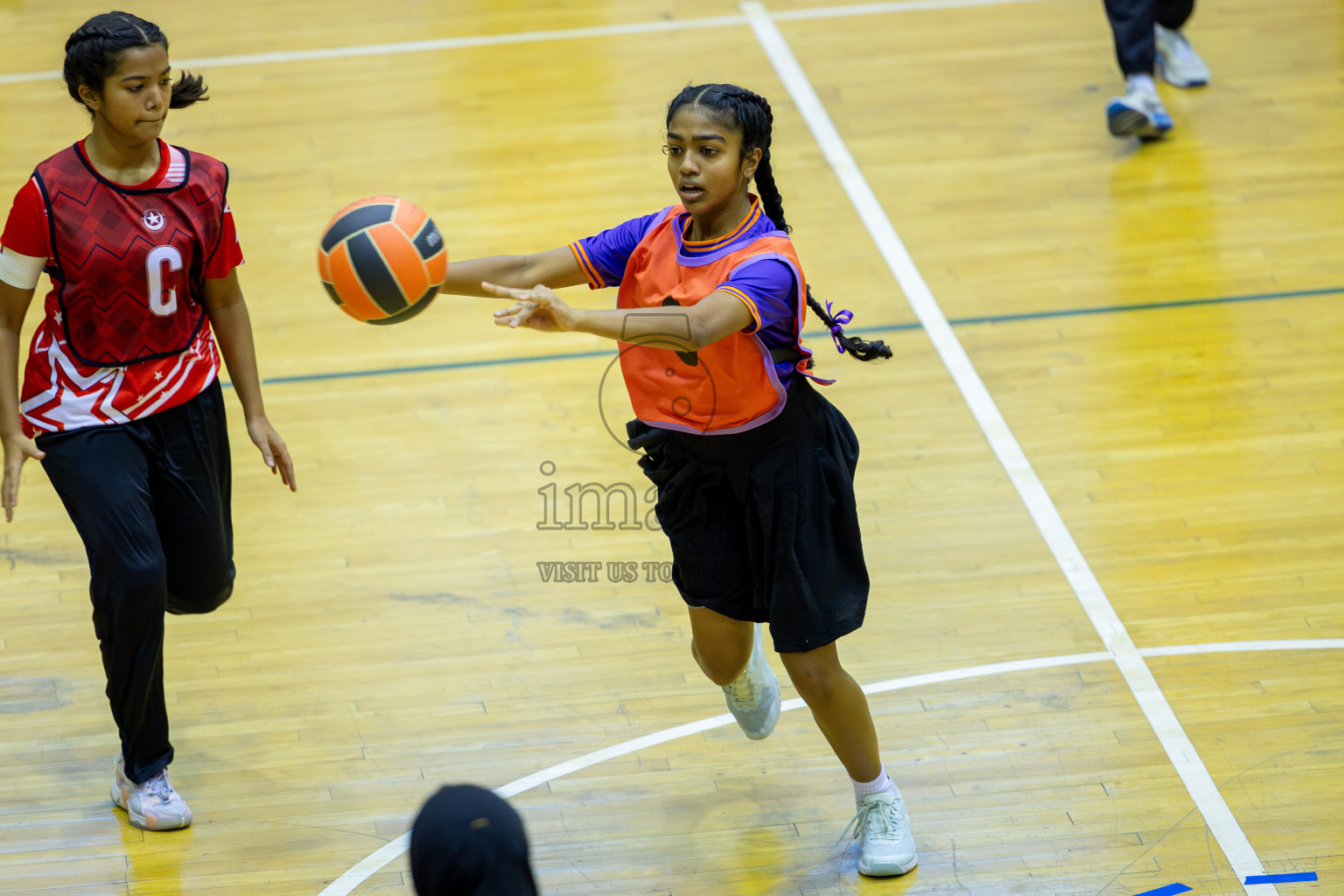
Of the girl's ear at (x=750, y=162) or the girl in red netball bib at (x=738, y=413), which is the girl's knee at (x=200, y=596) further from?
the girl's ear at (x=750, y=162)

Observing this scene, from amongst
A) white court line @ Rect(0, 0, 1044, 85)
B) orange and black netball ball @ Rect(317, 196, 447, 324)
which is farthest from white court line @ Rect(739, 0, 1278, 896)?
orange and black netball ball @ Rect(317, 196, 447, 324)

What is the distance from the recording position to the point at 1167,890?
3355 mm

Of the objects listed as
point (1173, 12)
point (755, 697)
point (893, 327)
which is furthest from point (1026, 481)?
point (1173, 12)

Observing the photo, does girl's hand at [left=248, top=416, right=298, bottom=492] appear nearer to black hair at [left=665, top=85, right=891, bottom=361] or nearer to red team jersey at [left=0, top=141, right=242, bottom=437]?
red team jersey at [left=0, top=141, right=242, bottom=437]

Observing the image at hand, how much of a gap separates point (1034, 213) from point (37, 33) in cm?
596

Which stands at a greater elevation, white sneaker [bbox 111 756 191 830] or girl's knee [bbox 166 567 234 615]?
girl's knee [bbox 166 567 234 615]

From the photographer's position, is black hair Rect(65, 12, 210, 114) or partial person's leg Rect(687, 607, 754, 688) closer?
black hair Rect(65, 12, 210, 114)

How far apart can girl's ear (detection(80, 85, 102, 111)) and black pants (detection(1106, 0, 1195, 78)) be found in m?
5.51

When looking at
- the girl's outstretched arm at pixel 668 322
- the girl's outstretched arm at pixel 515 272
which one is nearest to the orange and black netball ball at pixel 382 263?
the girl's outstretched arm at pixel 515 272

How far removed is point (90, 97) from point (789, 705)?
90.7 inches

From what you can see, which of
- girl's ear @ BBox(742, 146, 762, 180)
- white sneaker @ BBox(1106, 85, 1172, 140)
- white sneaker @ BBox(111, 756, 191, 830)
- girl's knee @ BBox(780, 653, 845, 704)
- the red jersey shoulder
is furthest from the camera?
white sneaker @ BBox(1106, 85, 1172, 140)

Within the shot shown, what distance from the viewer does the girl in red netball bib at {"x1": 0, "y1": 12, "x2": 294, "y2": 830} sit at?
3205mm

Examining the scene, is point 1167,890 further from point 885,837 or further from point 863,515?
point 863,515

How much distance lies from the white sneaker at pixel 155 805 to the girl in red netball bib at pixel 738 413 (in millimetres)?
1362
